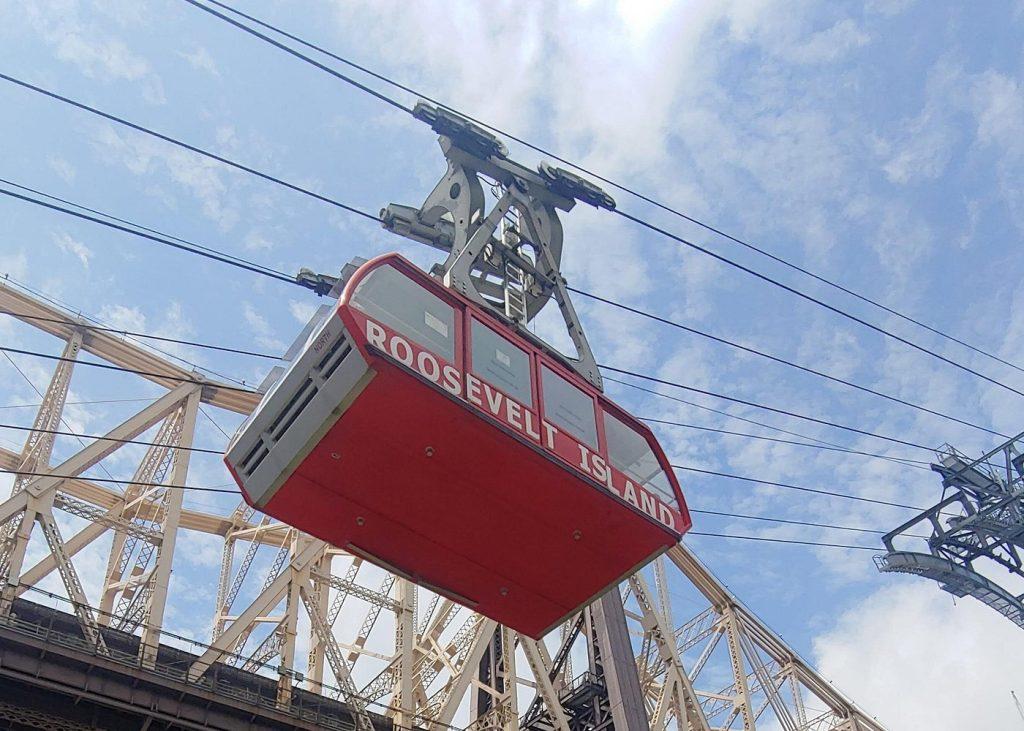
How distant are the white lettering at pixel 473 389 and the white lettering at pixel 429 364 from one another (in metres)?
0.54

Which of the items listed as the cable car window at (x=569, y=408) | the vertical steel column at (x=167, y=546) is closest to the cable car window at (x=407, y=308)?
the cable car window at (x=569, y=408)

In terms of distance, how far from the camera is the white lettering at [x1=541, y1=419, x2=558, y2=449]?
15.5 metres

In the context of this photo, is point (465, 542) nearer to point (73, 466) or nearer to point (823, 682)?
point (73, 466)

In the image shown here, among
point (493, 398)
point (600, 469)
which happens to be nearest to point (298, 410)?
point (493, 398)

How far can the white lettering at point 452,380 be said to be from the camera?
14594mm

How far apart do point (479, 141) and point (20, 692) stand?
14383mm


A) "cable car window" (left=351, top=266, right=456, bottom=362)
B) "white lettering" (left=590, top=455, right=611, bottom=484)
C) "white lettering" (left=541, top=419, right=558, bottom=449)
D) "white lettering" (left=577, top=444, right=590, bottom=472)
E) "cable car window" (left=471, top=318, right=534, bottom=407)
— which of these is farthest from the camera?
"white lettering" (left=590, top=455, right=611, bottom=484)

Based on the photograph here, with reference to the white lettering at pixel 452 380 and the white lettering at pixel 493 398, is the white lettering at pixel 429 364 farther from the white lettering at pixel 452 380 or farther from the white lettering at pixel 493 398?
the white lettering at pixel 493 398

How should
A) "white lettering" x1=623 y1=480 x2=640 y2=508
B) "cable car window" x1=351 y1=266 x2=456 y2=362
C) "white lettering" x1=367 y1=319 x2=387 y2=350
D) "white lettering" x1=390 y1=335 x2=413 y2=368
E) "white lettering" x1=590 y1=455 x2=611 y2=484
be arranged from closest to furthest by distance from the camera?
"white lettering" x1=367 y1=319 x2=387 y2=350 → "white lettering" x1=390 y1=335 x2=413 y2=368 → "cable car window" x1=351 y1=266 x2=456 y2=362 → "white lettering" x1=590 y1=455 x2=611 y2=484 → "white lettering" x1=623 y1=480 x2=640 y2=508

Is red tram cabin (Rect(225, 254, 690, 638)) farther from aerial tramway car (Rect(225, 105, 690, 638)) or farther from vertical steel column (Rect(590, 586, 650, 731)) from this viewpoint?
vertical steel column (Rect(590, 586, 650, 731))

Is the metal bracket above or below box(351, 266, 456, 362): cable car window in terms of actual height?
above

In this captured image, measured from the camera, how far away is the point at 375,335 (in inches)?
557

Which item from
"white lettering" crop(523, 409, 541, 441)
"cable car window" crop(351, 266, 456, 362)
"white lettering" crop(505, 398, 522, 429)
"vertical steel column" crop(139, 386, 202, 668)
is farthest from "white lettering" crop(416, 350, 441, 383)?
"vertical steel column" crop(139, 386, 202, 668)

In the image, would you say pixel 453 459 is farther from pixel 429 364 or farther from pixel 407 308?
pixel 407 308
